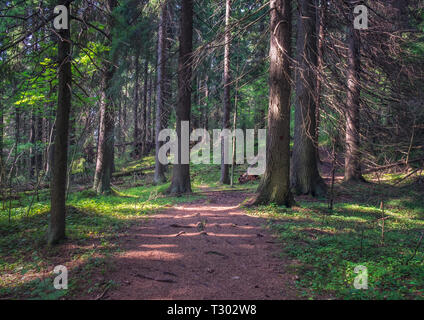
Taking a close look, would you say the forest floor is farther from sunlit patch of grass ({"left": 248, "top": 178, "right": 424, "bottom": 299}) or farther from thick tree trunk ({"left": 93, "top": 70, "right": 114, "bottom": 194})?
thick tree trunk ({"left": 93, "top": 70, "right": 114, "bottom": 194})

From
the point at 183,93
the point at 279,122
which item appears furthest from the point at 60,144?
the point at 183,93

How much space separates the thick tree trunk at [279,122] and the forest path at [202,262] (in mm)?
1527

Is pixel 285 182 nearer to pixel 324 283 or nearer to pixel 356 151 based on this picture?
pixel 356 151

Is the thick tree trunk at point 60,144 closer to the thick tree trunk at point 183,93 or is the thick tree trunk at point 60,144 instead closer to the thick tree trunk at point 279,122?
the thick tree trunk at point 279,122

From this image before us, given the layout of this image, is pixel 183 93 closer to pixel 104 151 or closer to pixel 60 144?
pixel 104 151

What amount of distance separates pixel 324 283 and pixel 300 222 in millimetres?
3297

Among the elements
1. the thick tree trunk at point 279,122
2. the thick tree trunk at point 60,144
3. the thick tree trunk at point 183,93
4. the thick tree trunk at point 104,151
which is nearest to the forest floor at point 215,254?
the thick tree trunk at point 60,144

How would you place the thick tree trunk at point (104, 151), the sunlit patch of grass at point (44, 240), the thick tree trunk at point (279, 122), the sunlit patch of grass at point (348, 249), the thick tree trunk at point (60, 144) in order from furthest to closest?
the thick tree trunk at point (104, 151)
the thick tree trunk at point (279, 122)
the thick tree trunk at point (60, 144)
the sunlit patch of grass at point (44, 240)
the sunlit patch of grass at point (348, 249)

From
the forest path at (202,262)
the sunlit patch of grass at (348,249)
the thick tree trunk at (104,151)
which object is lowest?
the forest path at (202,262)

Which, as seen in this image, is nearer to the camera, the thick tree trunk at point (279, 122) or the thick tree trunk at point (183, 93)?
the thick tree trunk at point (279, 122)

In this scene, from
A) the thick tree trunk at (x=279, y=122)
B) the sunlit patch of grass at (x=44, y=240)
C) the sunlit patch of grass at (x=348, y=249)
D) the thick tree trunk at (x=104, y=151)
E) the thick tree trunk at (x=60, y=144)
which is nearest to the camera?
the sunlit patch of grass at (x=348, y=249)

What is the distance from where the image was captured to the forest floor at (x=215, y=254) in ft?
12.4

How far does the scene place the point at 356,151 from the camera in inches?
233

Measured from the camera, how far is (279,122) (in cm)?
847
